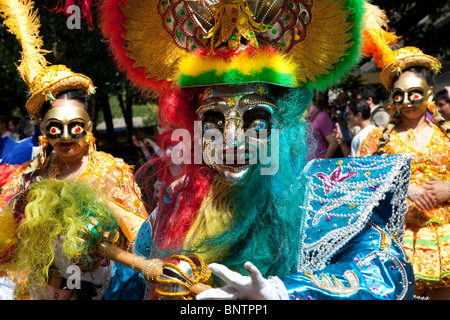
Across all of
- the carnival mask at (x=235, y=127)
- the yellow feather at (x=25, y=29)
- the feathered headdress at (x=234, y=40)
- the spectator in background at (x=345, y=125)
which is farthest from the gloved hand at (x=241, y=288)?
the spectator in background at (x=345, y=125)

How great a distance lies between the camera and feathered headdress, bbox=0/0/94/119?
369 centimetres

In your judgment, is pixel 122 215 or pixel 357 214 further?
pixel 122 215

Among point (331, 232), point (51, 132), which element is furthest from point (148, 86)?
point (51, 132)

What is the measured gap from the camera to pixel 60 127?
363cm

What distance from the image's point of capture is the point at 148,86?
2.28 m

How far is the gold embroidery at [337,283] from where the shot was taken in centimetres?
161

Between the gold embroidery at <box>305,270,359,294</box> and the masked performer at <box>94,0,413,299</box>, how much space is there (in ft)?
0.11

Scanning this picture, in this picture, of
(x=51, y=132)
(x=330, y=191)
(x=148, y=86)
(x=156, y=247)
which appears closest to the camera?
(x=330, y=191)

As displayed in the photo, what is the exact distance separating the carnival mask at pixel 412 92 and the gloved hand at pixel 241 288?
112 inches

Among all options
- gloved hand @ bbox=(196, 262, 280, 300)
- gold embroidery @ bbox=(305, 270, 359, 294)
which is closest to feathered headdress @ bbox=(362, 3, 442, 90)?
gold embroidery @ bbox=(305, 270, 359, 294)

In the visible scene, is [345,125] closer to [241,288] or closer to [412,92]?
[412,92]
